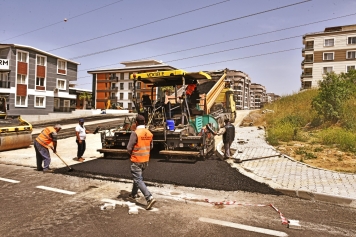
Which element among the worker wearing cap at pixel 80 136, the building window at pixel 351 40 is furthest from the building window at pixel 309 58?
the worker wearing cap at pixel 80 136

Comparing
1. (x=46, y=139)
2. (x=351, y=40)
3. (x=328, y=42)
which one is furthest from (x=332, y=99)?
(x=328, y=42)

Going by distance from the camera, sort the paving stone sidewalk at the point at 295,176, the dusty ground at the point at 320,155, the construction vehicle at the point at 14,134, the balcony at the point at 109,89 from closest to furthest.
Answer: the paving stone sidewalk at the point at 295,176, the dusty ground at the point at 320,155, the construction vehicle at the point at 14,134, the balcony at the point at 109,89

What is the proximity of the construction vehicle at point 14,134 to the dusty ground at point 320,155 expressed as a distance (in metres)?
10.4

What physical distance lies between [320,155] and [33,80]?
112 ft

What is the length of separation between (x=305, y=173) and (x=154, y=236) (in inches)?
193

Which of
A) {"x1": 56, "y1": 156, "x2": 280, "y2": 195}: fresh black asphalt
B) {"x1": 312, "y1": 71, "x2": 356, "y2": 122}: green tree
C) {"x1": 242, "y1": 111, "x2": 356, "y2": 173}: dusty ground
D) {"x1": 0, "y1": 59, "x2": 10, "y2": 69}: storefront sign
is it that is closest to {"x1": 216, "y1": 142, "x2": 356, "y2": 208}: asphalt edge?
{"x1": 56, "y1": 156, "x2": 280, "y2": 195}: fresh black asphalt

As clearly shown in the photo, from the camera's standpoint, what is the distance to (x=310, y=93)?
20312mm

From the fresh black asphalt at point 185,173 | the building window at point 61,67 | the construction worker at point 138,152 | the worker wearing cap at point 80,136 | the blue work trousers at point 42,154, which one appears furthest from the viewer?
the building window at point 61,67

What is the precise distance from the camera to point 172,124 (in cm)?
905

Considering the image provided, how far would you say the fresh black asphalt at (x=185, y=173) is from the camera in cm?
624

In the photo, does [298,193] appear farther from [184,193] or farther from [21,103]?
[21,103]

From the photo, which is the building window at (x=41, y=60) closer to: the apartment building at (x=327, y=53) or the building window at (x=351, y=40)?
the apartment building at (x=327, y=53)

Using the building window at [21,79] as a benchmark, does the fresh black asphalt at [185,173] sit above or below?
below

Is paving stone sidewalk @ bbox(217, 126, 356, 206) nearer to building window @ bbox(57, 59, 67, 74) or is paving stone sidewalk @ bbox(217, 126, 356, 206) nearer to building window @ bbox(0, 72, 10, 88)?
building window @ bbox(0, 72, 10, 88)
